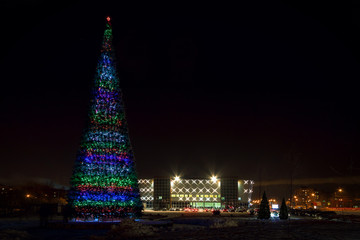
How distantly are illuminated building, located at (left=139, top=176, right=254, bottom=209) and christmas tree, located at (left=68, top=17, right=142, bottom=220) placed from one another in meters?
82.4

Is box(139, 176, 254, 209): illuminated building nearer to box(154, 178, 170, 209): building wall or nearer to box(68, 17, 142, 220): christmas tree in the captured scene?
box(154, 178, 170, 209): building wall

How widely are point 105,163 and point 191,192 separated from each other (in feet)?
287

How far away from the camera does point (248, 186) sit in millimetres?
122438

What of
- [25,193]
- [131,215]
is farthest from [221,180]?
[131,215]

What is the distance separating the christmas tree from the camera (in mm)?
31172

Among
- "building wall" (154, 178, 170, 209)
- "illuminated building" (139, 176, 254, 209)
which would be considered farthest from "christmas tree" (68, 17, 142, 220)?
"illuminated building" (139, 176, 254, 209)

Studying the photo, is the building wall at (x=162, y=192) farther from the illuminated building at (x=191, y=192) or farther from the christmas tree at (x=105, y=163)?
the christmas tree at (x=105, y=163)

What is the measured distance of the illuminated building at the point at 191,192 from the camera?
115000 mm

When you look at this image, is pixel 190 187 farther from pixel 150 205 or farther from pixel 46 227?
pixel 46 227

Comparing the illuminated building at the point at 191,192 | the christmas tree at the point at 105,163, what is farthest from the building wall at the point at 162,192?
the christmas tree at the point at 105,163

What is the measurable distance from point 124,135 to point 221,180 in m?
87.2

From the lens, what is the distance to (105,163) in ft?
103

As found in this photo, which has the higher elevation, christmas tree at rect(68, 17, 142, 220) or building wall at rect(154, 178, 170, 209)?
christmas tree at rect(68, 17, 142, 220)

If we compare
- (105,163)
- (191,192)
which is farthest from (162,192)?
(105,163)
